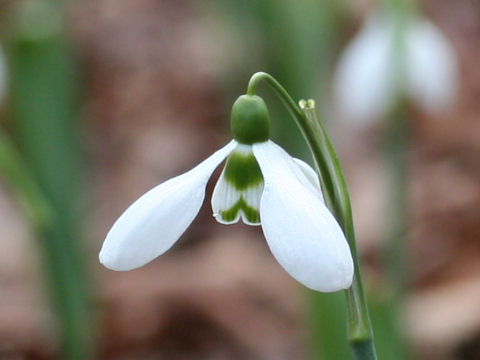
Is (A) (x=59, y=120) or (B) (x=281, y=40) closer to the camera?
(A) (x=59, y=120)

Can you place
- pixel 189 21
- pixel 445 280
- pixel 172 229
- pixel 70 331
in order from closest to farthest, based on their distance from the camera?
pixel 172 229, pixel 70 331, pixel 445 280, pixel 189 21

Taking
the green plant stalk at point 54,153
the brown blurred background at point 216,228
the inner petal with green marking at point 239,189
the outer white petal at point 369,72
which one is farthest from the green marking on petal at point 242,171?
the outer white petal at point 369,72

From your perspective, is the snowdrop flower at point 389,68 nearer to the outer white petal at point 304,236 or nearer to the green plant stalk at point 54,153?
the green plant stalk at point 54,153

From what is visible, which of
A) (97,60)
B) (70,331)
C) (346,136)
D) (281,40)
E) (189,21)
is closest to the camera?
(70,331)

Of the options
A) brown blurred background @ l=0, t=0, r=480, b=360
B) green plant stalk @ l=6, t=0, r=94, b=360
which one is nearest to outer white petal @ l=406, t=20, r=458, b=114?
brown blurred background @ l=0, t=0, r=480, b=360

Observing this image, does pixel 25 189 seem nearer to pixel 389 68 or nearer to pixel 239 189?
pixel 389 68

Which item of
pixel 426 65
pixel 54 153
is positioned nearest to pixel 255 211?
pixel 54 153

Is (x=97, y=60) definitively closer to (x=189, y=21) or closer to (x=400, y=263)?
(x=189, y=21)

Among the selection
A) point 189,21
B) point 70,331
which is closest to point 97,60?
point 189,21
